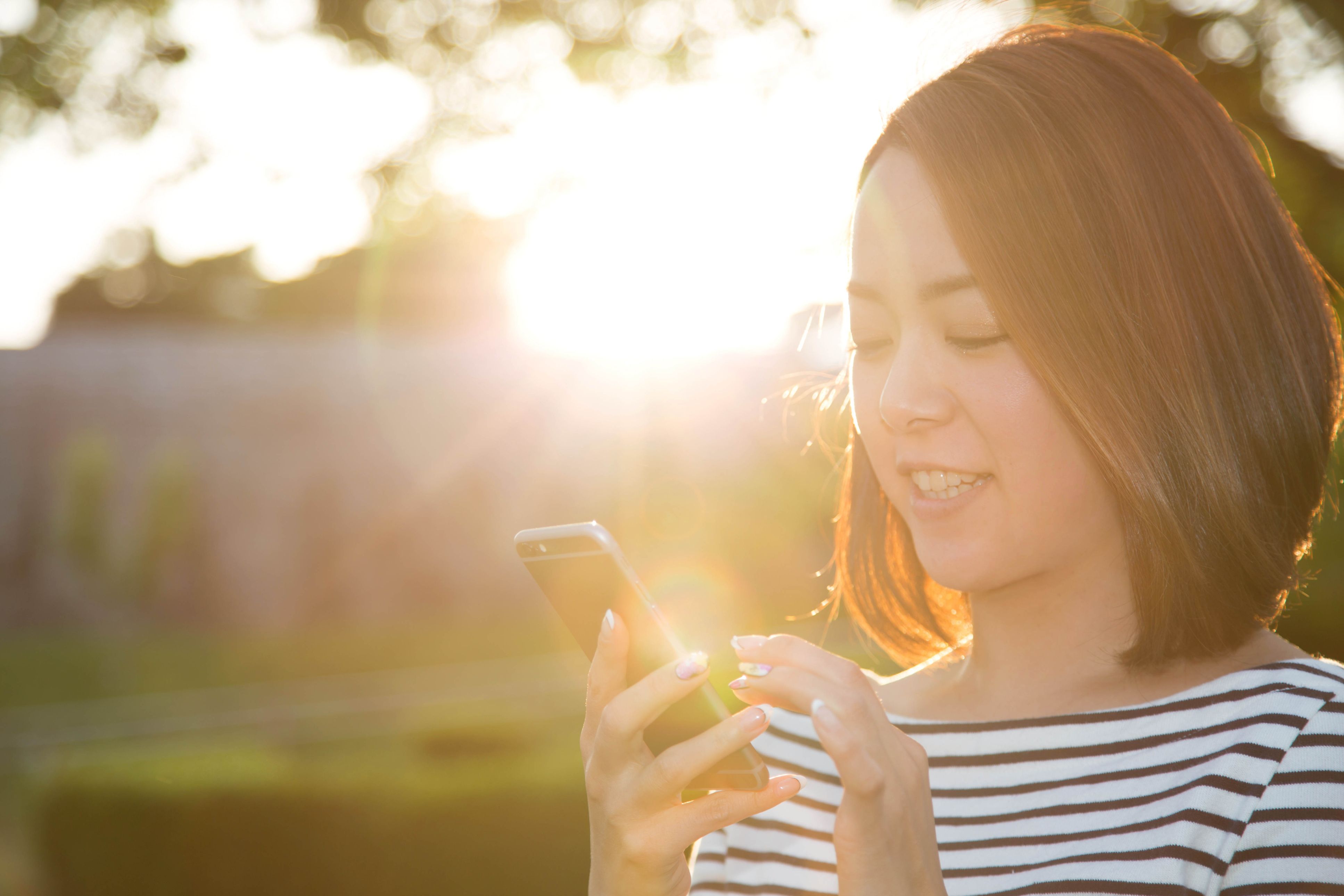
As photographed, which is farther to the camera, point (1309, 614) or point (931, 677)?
point (1309, 614)

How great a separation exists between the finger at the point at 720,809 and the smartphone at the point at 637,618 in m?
0.05

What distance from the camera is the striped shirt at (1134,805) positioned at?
2.07 m

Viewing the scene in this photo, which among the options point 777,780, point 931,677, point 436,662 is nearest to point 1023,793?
point 931,677

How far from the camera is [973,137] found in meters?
2.39

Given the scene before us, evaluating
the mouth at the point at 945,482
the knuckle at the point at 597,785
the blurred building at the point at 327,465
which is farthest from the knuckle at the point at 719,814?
the blurred building at the point at 327,465

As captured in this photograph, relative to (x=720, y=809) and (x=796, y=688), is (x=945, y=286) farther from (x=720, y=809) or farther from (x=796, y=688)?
(x=720, y=809)

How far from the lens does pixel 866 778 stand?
1843 millimetres

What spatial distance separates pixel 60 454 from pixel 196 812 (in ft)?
52.8

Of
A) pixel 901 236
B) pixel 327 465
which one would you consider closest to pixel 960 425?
pixel 901 236

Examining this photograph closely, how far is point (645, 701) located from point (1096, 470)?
1131mm

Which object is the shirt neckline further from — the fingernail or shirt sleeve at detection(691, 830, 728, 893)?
shirt sleeve at detection(691, 830, 728, 893)

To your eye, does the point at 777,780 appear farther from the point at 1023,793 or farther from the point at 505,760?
the point at 505,760

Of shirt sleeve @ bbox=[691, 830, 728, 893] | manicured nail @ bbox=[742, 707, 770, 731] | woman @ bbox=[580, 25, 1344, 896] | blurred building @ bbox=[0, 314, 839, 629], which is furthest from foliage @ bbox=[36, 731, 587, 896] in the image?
blurred building @ bbox=[0, 314, 839, 629]

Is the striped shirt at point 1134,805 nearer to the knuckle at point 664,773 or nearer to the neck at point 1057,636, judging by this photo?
the neck at point 1057,636
